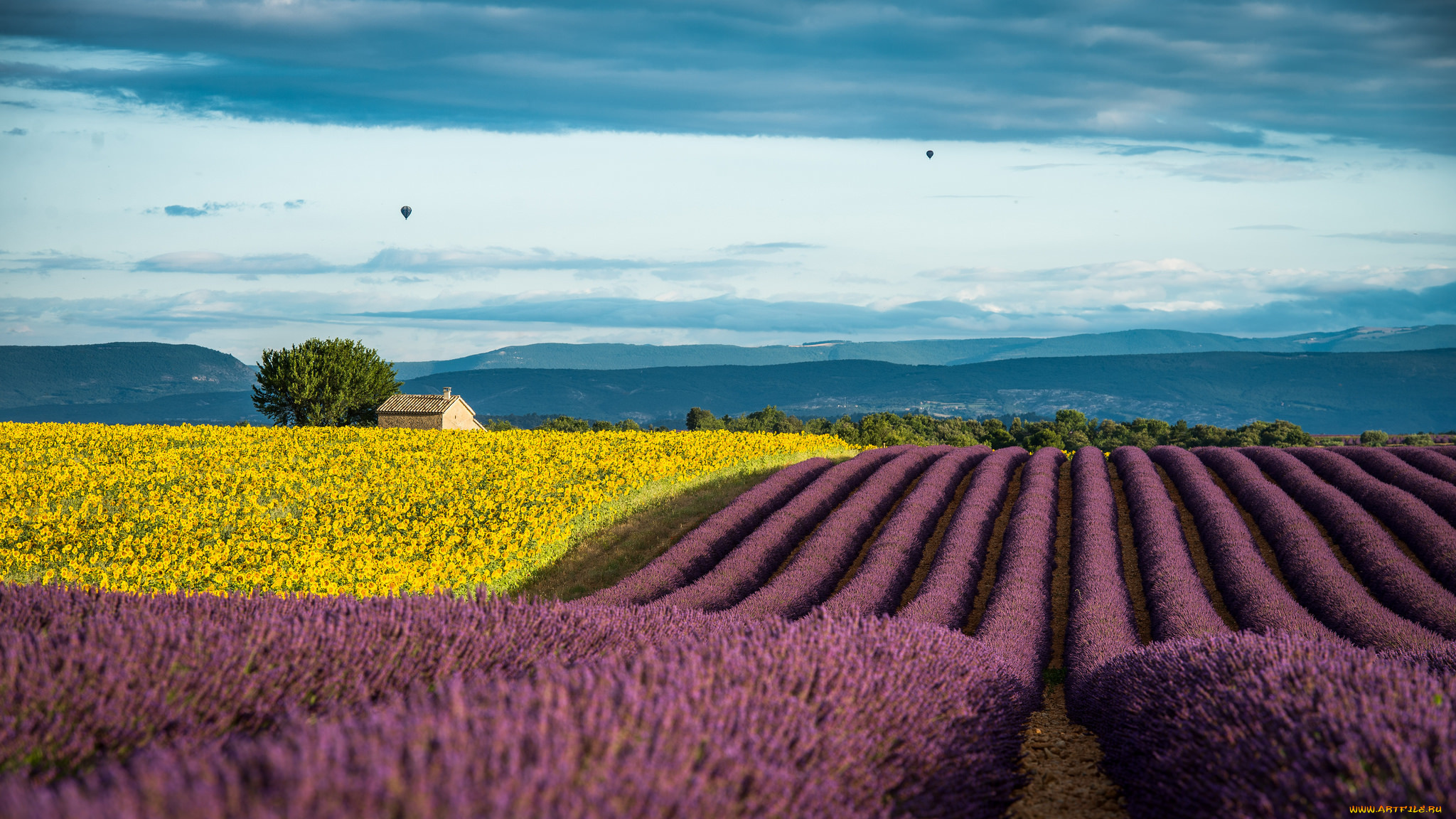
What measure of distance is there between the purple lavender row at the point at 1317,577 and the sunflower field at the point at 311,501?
10748 millimetres

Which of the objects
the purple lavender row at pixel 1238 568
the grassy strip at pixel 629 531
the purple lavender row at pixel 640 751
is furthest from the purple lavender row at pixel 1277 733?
the grassy strip at pixel 629 531

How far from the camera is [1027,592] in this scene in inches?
472

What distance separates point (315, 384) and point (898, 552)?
133 ft

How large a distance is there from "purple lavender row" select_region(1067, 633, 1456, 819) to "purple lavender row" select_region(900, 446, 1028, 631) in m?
3.37

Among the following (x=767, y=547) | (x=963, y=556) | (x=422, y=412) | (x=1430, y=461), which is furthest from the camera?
(x=422, y=412)

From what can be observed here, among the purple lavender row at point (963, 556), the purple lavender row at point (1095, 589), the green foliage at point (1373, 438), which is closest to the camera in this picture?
the purple lavender row at point (1095, 589)

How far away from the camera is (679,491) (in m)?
21.0

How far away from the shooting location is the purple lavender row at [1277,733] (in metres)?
3.62

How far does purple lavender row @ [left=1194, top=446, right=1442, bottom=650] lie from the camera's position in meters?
10.2

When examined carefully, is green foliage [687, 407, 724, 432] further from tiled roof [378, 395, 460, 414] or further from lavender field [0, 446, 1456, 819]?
lavender field [0, 446, 1456, 819]

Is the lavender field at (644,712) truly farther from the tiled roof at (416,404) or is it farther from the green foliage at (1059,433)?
the tiled roof at (416,404)

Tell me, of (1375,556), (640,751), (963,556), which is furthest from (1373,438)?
(640,751)

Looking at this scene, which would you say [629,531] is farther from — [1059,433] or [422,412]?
[1059,433]

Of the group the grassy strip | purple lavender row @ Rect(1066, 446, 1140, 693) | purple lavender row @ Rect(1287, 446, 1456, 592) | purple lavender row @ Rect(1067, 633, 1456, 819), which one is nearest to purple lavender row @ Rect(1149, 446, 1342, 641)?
purple lavender row @ Rect(1067, 633, 1456, 819)
